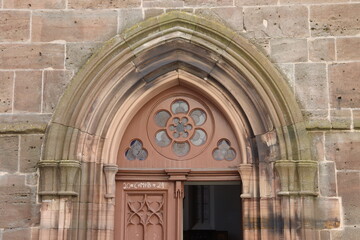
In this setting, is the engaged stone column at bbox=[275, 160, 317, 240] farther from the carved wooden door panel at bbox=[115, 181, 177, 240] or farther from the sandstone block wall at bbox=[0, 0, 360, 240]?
the carved wooden door panel at bbox=[115, 181, 177, 240]

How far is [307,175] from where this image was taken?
6090 millimetres

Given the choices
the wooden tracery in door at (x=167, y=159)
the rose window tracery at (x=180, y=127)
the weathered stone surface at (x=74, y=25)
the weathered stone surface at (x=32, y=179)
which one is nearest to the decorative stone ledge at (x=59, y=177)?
the weathered stone surface at (x=32, y=179)

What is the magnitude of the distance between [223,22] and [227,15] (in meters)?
0.10

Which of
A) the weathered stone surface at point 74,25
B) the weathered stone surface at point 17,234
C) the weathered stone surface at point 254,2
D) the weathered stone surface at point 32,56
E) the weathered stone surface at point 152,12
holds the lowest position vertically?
the weathered stone surface at point 17,234

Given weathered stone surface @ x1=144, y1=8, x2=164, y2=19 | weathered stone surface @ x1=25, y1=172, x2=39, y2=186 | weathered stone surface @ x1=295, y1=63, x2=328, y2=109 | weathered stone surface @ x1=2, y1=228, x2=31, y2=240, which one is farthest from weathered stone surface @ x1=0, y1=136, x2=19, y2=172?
weathered stone surface @ x1=295, y1=63, x2=328, y2=109

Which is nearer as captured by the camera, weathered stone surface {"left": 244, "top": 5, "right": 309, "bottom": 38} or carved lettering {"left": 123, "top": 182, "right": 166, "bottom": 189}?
weathered stone surface {"left": 244, "top": 5, "right": 309, "bottom": 38}

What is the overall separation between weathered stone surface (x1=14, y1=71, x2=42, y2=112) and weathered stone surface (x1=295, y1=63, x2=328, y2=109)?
292cm

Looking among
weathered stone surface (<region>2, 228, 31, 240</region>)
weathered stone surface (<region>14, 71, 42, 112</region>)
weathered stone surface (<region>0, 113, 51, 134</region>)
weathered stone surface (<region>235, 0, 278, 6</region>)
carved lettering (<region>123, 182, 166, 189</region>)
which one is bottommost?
weathered stone surface (<region>2, 228, 31, 240</region>)

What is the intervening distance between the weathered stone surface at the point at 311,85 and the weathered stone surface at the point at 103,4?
203 cm

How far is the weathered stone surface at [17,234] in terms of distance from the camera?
20.3ft

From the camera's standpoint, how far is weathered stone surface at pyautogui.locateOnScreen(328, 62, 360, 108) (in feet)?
20.8

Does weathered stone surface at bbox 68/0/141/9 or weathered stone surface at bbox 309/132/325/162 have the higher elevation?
weathered stone surface at bbox 68/0/141/9

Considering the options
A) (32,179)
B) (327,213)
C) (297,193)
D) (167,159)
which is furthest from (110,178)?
(327,213)

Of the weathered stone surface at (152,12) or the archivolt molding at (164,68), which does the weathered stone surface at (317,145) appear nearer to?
the archivolt molding at (164,68)
